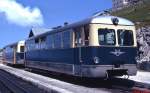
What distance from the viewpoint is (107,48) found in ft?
62.5

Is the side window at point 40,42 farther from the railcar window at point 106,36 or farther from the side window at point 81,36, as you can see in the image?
the railcar window at point 106,36

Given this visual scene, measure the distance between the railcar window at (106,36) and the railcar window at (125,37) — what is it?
36 centimetres

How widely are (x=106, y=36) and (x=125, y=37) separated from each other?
1.05 m

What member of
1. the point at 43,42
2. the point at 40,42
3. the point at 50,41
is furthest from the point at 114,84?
the point at 40,42

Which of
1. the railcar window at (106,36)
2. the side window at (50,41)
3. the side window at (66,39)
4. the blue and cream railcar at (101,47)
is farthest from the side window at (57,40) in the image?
the railcar window at (106,36)

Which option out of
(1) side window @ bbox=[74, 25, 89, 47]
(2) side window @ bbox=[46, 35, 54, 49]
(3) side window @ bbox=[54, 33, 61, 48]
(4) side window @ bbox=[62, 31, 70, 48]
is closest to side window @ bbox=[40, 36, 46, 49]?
(2) side window @ bbox=[46, 35, 54, 49]

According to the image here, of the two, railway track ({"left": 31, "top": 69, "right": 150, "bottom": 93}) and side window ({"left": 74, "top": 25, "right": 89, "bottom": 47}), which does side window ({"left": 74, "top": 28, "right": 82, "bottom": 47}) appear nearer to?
side window ({"left": 74, "top": 25, "right": 89, "bottom": 47})

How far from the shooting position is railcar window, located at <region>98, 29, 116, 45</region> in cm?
1923

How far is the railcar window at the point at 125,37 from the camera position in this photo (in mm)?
19688

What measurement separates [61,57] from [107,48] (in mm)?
4936

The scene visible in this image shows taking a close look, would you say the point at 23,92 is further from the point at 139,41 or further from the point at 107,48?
the point at 139,41

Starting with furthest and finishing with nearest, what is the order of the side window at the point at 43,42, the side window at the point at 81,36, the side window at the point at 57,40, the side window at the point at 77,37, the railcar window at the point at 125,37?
1. the side window at the point at 43,42
2. the side window at the point at 57,40
3. the side window at the point at 77,37
4. the railcar window at the point at 125,37
5. the side window at the point at 81,36

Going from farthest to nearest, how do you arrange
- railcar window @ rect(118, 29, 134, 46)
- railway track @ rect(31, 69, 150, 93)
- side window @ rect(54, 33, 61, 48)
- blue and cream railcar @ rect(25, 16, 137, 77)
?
1. side window @ rect(54, 33, 61, 48)
2. railcar window @ rect(118, 29, 134, 46)
3. blue and cream railcar @ rect(25, 16, 137, 77)
4. railway track @ rect(31, 69, 150, 93)

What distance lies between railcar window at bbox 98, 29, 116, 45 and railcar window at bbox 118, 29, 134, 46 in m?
0.36
